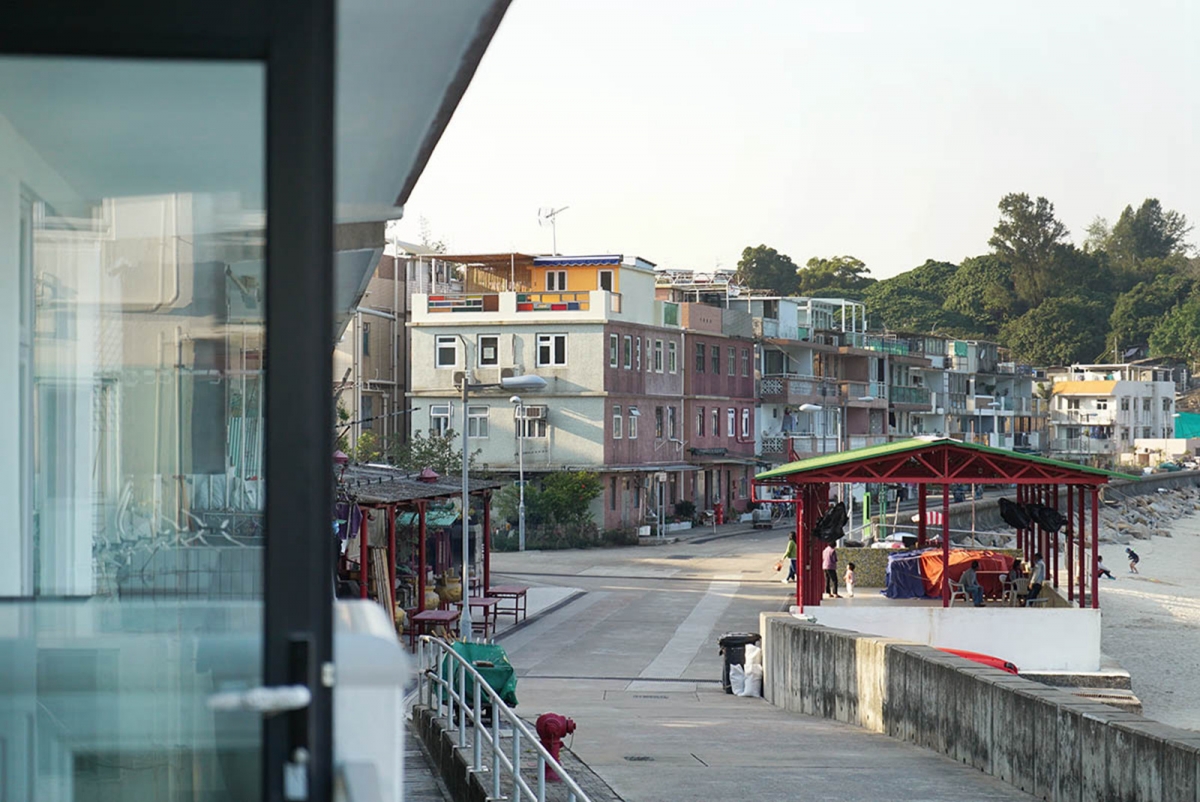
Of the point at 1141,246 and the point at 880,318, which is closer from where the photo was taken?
the point at 880,318

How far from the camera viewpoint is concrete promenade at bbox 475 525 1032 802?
11.9 metres

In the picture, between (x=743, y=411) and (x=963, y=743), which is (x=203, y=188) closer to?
(x=963, y=743)

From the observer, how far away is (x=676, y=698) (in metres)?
20.2

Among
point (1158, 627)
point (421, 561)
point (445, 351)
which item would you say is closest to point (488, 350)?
point (445, 351)

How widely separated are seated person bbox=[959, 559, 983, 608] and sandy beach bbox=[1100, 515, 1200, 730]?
2.98 metres

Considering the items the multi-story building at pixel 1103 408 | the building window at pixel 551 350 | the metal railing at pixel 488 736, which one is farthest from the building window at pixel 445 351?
the multi-story building at pixel 1103 408

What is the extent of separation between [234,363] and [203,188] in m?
0.32

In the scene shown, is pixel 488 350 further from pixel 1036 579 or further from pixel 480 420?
pixel 1036 579

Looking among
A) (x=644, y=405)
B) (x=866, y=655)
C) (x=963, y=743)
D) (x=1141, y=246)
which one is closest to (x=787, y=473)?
(x=866, y=655)

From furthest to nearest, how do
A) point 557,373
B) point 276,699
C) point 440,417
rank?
point 440,417 → point 557,373 → point 276,699

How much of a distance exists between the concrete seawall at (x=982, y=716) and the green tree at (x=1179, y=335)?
122m

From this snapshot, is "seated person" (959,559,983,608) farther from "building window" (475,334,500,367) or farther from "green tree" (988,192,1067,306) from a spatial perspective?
"green tree" (988,192,1067,306)

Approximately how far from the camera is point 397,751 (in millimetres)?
2436

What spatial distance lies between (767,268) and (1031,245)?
24734 millimetres
